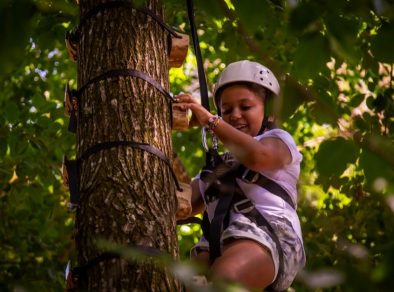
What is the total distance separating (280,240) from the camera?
135 inches

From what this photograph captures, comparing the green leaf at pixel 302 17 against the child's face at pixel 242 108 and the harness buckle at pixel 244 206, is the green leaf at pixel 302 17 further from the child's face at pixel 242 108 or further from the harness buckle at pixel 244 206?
the child's face at pixel 242 108

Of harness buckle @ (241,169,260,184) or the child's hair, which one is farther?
the child's hair

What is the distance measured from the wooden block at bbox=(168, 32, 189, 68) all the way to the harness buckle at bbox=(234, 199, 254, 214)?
762 millimetres

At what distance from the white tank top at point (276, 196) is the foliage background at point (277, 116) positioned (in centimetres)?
18

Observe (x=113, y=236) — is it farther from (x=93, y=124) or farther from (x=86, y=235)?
(x=93, y=124)

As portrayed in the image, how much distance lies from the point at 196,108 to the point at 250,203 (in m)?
0.54

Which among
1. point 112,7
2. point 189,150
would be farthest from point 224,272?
point 189,150

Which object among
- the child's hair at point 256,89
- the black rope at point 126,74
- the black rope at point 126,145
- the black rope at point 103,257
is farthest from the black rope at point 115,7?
the black rope at point 103,257

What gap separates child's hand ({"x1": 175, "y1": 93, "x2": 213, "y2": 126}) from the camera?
3.36 meters

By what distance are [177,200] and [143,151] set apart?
1.00ft

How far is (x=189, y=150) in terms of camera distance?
6992 mm

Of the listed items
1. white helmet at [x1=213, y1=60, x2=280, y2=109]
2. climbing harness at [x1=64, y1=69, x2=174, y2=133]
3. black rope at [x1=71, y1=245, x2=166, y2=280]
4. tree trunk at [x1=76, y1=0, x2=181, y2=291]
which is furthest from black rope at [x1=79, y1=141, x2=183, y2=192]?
white helmet at [x1=213, y1=60, x2=280, y2=109]

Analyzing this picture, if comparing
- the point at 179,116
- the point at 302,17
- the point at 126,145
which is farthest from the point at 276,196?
the point at 302,17

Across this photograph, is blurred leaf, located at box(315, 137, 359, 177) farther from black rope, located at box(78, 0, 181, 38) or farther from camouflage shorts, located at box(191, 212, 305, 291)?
black rope, located at box(78, 0, 181, 38)
